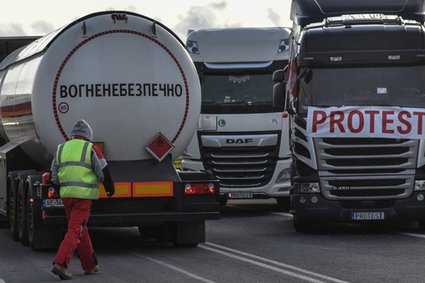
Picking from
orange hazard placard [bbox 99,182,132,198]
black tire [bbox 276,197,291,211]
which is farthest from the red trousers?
black tire [bbox 276,197,291,211]

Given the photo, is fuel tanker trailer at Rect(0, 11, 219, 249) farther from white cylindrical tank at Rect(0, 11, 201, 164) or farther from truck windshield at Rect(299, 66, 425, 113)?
truck windshield at Rect(299, 66, 425, 113)

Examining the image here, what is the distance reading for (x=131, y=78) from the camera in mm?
17234

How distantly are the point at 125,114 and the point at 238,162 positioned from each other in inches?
310

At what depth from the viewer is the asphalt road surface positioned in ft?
45.3

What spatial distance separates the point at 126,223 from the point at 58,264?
10.9ft

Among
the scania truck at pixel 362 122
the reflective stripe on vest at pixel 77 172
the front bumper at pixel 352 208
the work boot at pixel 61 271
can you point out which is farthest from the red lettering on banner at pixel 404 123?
the work boot at pixel 61 271

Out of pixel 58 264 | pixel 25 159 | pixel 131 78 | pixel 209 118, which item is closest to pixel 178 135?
pixel 131 78

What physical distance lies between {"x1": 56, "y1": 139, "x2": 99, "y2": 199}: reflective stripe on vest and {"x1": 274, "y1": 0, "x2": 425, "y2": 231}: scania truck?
5.80 metres

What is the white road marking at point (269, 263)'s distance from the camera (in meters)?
13.5

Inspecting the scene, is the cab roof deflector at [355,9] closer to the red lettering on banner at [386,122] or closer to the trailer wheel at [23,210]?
the red lettering on banner at [386,122]

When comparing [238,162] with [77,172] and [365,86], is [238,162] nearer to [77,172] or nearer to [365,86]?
[365,86]

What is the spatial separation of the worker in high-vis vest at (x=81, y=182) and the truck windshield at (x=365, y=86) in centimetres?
580

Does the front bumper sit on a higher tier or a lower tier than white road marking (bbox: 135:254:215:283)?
higher

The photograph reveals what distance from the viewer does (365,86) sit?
1947 cm
